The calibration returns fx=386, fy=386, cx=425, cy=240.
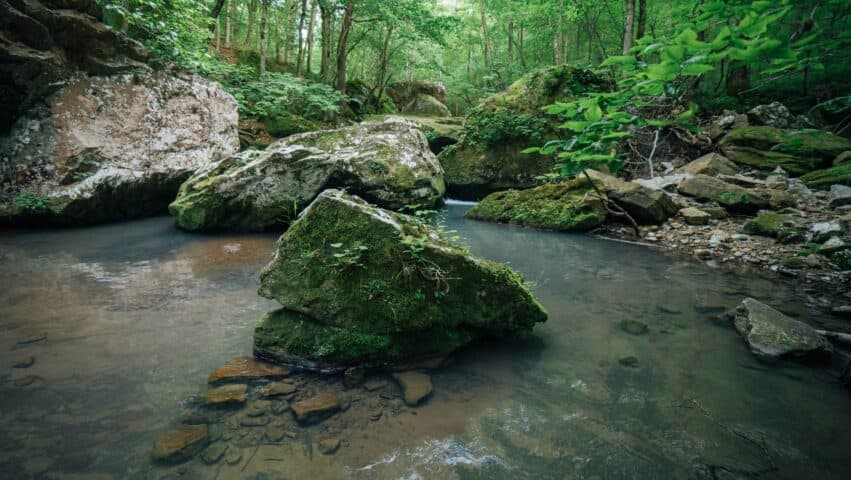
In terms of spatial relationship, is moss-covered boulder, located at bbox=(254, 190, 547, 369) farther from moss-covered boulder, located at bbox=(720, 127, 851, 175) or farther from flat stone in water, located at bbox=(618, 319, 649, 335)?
moss-covered boulder, located at bbox=(720, 127, 851, 175)

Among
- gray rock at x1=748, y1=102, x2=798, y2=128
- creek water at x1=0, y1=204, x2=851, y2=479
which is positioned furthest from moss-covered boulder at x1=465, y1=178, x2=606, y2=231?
gray rock at x1=748, y1=102, x2=798, y2=128

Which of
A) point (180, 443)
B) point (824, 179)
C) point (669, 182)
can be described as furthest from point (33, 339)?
point (824, 179)

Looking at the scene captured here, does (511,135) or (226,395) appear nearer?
(226,395)

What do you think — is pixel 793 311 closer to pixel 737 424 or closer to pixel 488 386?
pixel 737 424

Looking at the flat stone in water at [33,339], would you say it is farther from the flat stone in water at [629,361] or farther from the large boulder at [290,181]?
the flat stone in water at [629,361]

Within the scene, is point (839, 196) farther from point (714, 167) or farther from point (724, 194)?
point (714, 167)

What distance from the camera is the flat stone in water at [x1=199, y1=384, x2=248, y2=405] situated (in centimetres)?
240

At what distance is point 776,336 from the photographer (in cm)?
304

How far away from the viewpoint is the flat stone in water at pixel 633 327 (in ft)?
11.3

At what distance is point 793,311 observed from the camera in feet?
12.6

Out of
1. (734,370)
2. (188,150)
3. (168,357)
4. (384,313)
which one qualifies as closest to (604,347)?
(734,370)

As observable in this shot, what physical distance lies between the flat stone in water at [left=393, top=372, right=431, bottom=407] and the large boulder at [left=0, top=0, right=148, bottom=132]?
8621mm

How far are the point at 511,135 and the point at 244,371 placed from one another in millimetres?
10400

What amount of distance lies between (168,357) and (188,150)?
726cm
